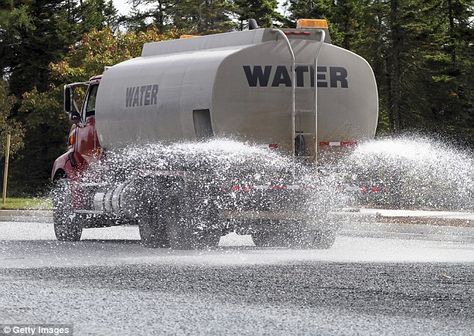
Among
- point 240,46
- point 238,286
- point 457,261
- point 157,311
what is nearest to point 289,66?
point 240,46

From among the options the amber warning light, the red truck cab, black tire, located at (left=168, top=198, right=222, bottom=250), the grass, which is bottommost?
the grass

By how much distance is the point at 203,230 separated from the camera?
17.2m

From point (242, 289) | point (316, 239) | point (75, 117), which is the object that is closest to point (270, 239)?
point (316, 239)

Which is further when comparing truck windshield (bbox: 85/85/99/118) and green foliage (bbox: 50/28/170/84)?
green foliage (bbox: 50/28/170/84)

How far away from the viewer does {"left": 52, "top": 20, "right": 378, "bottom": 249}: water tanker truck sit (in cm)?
1712

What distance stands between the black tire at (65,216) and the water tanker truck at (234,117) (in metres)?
0.86

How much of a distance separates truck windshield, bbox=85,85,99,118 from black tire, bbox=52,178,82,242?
1.20m

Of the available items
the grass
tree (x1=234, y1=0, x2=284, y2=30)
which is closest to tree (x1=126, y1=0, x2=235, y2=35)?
tree (x1=234, y1=0, x2=284, y2=30)

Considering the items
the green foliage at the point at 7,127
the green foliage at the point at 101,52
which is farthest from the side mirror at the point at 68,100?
the green foliage at the point at 7,127

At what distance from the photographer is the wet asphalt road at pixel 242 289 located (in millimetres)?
9516

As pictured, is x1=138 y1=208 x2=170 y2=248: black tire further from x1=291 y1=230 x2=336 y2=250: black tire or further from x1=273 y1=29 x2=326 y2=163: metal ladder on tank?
x1=273 y1=29 x2=326 y2=163: metal ladder on tank

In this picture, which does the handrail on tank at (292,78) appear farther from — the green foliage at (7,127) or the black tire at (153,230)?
the green foliage at (7,127)

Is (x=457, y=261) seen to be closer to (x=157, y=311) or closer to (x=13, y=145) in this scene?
(x=157, y=311)

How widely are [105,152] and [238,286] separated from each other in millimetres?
7745
